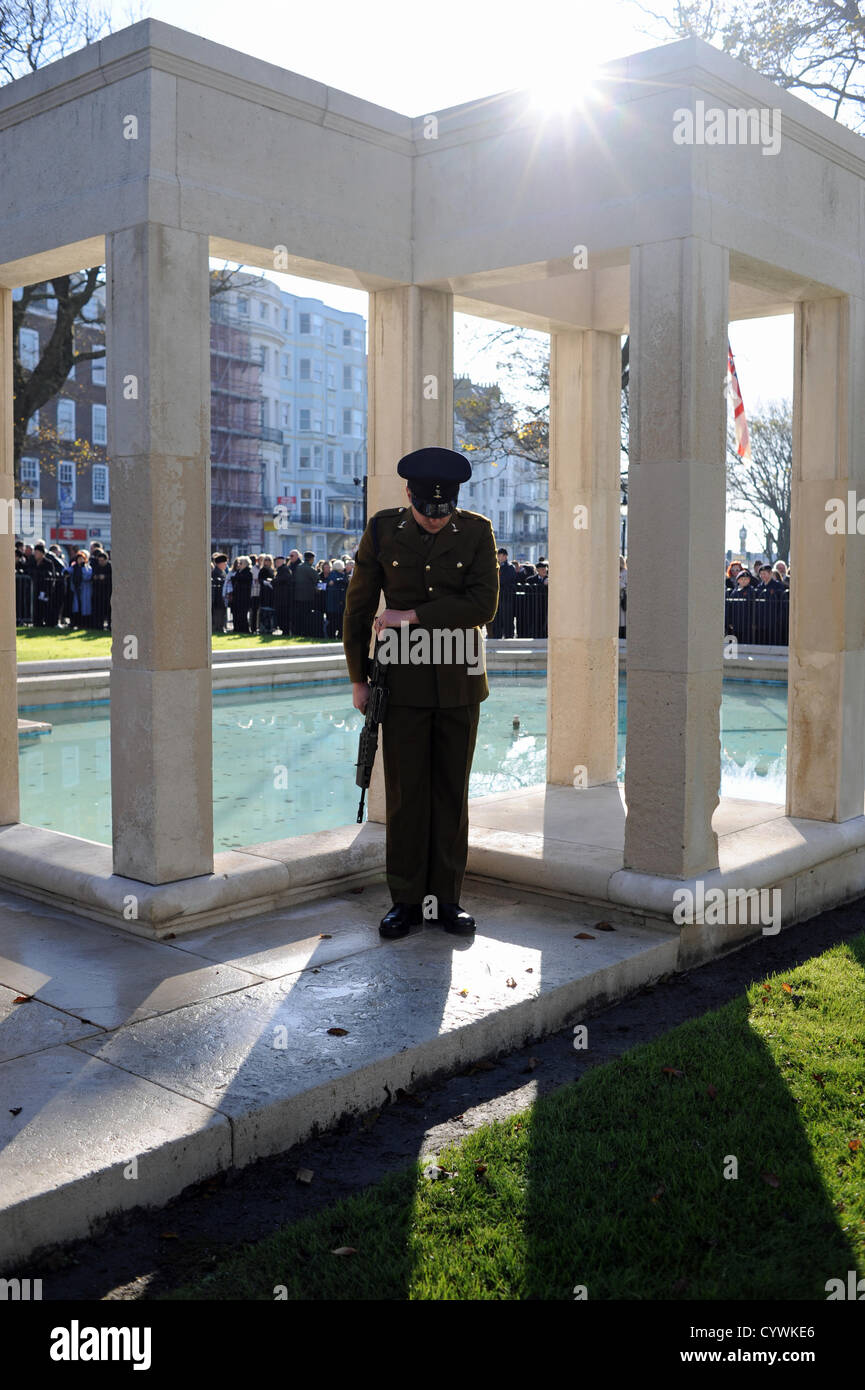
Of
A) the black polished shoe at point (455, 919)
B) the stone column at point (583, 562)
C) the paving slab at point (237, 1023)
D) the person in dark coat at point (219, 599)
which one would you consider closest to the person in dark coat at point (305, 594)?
the person in dark coat at point (219, 599)

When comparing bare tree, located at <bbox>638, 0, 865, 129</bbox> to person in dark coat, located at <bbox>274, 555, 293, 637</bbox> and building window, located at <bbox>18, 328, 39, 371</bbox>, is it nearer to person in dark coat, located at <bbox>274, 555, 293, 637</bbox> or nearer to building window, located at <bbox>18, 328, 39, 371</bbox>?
person in dark coat, located at <bbox>274, 555, 293, 637</bbox>

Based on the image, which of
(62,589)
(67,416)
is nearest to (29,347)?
(67,416)

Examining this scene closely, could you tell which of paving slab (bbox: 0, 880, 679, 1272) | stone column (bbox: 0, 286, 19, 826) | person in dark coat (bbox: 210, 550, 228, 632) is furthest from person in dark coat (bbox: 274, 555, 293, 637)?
paving slab (bbox: 0, 880, 679, 1272)

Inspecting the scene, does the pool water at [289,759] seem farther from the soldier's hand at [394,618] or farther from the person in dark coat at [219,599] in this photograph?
the person in dark coat at [219,599]

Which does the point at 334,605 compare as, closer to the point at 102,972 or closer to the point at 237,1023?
the point at 102,972

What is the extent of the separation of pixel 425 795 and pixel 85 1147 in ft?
8.16

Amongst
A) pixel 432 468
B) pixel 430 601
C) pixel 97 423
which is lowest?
pixel 430 601

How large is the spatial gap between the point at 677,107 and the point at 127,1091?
187 inches

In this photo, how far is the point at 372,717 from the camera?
5.78 meters

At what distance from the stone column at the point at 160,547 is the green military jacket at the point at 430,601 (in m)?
0.76

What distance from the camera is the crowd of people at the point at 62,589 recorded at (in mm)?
24688

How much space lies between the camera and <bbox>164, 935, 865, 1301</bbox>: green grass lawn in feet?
10.8

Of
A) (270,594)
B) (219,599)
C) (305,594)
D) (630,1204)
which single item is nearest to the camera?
(630,1204)

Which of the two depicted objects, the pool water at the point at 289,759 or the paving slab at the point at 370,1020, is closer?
the paving slab at the point at 370,1020
